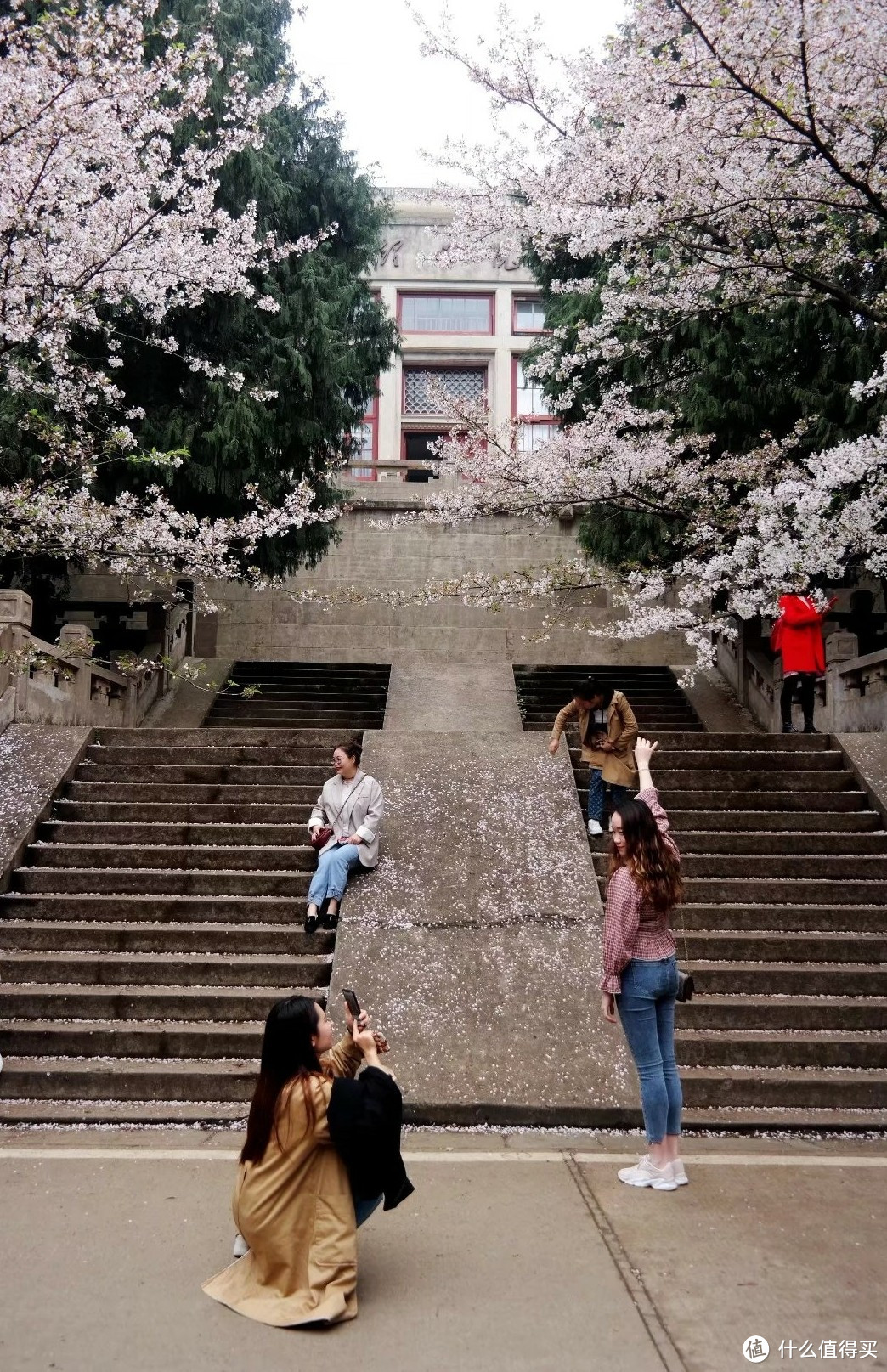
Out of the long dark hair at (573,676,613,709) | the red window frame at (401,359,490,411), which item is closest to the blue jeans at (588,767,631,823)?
the long dark hair at (573,676,613,709)

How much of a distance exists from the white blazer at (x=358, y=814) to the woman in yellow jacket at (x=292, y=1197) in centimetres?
363

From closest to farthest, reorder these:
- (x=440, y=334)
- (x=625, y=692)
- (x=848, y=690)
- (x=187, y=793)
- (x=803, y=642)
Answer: (x=187, y=793)
(x=803, y=642)
(x=848, y=690)
(x=625, y=692)
(x=440, y=334)

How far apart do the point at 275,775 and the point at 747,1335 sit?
627cm

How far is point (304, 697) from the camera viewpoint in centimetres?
1520

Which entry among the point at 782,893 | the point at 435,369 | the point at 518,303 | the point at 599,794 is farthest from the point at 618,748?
the point at 518,303

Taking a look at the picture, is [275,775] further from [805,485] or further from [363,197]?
[363,197]

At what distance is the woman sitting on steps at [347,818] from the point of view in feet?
22.6

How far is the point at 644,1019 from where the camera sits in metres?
4.36

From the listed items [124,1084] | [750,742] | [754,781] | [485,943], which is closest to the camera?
[124,1084]

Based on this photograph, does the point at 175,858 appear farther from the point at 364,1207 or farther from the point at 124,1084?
the point at 364,1207

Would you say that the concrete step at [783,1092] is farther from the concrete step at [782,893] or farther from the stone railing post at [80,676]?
the stone railing post at [80,676]

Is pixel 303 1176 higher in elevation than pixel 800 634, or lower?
lower

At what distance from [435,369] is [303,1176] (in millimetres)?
29738

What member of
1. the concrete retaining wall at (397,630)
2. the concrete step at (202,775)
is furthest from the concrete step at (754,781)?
the concrete retaining wall at (397,630)
